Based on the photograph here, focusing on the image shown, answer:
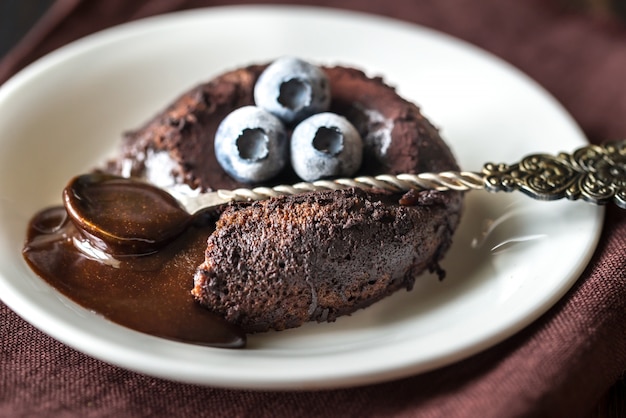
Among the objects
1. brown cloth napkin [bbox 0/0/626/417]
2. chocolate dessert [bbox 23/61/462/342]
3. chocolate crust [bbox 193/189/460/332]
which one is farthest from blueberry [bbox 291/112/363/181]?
brown cloth napkin [bbox 0/0/626/417]

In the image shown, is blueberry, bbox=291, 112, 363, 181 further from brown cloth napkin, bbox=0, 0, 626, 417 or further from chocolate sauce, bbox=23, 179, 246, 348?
brown cloth napkin, bbox=0, 0, 626, 417

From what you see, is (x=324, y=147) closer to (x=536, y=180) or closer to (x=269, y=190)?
(x=269, y=190)

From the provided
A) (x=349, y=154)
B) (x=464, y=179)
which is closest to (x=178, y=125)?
(x=349, y=154)

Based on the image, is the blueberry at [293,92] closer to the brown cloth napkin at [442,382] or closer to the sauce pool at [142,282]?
the sauce pool at [142,282]

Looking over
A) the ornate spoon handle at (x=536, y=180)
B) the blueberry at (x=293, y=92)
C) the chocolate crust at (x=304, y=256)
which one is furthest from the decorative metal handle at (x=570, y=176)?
the blueberry at (x=293, y=92)

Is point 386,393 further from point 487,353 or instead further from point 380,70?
point 380,70
